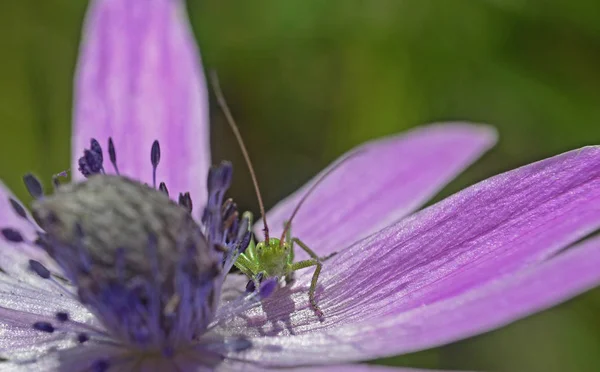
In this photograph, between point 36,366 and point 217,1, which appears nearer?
point 36,366

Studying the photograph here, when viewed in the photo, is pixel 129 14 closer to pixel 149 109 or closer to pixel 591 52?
pixel 149 109

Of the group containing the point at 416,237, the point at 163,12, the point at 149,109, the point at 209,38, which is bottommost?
the point at 416,237

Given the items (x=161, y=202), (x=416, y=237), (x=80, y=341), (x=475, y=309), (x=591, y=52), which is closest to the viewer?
(x=475, y=309)

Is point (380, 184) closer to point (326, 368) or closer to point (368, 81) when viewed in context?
point (368, 81)

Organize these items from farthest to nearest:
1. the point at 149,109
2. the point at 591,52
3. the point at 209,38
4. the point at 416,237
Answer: the point at 209,38 → the point at 591,52 → the point at 149,109 → the point at 416,237

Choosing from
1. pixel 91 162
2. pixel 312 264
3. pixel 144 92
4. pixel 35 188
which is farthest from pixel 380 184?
pixel 35 188

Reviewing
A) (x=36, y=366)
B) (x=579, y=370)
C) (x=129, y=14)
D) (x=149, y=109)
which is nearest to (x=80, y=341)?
(x=36, y=366)

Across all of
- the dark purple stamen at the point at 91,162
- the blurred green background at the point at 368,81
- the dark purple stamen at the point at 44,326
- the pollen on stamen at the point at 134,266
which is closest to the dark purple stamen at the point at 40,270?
the pollen on stamen at the point at 134,266
